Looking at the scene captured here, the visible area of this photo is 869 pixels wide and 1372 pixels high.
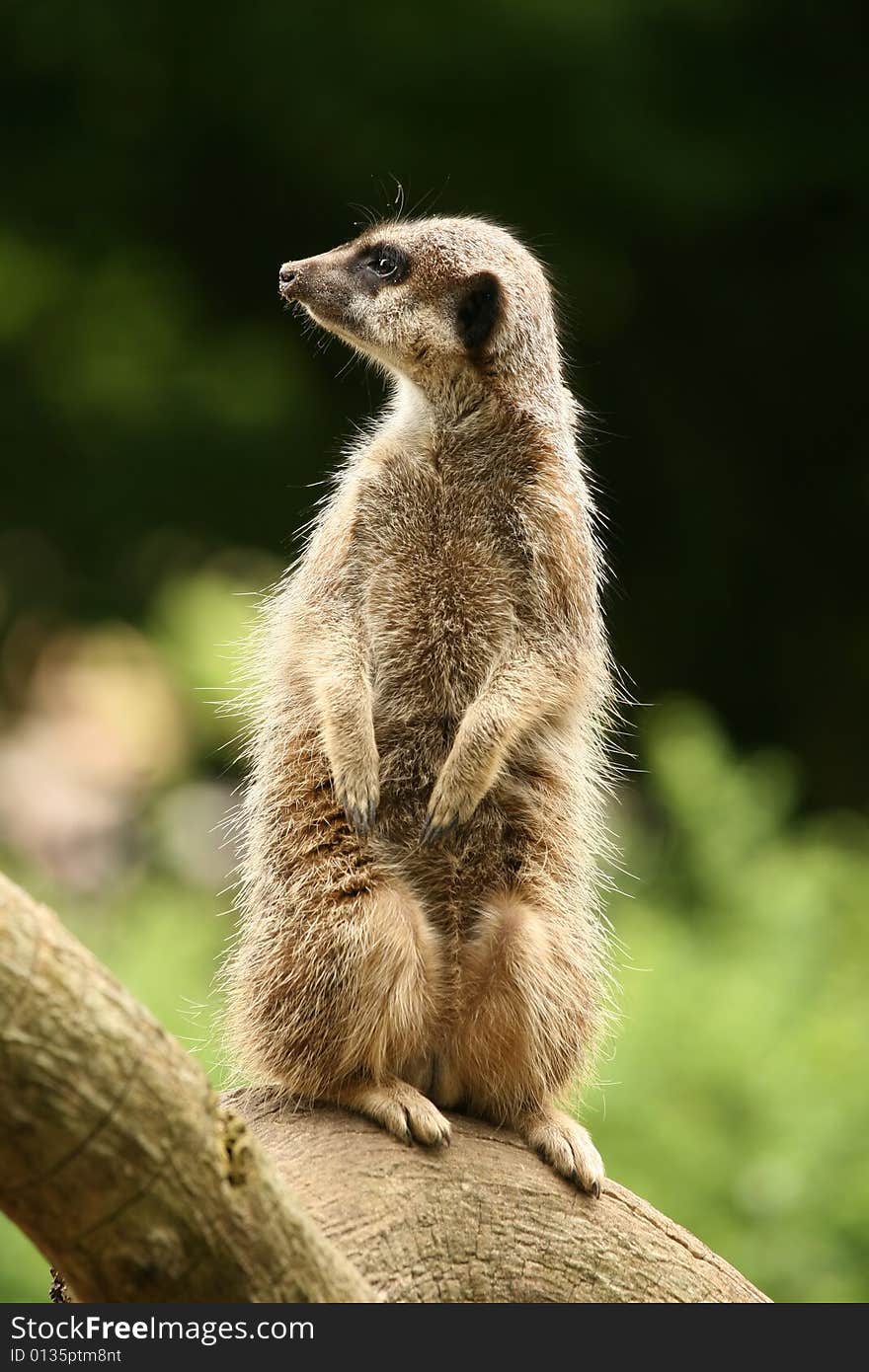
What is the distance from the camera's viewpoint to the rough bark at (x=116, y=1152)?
1879 mm

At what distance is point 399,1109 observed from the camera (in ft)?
9.07

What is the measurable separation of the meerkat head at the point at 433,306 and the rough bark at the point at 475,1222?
4.57 ft

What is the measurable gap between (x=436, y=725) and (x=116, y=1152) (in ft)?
3.82

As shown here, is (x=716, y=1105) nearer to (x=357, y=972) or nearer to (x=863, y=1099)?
(x=863, y=1099)

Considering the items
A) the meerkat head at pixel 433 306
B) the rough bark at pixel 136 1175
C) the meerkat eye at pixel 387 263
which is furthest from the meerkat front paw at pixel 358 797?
the meerkat eye at pixel 387 263

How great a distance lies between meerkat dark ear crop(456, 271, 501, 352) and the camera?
9.34 feet

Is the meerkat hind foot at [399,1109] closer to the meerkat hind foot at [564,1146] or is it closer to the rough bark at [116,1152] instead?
the meerkat hind foot at [564,1146]

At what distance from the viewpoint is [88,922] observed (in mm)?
6402

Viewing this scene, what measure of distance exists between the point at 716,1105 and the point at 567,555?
2.83 meters

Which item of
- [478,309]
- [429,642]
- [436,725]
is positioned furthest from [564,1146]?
[478,309]

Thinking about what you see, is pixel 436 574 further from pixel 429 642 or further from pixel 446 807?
pixel 446 807

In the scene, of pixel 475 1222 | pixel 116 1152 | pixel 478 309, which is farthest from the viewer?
pixel 478 309

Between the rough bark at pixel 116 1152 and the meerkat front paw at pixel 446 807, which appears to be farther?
the meerkat front paw at pixel 446 807

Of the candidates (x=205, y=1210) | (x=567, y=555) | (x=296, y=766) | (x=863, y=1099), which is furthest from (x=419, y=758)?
(x=863, y=1099)
